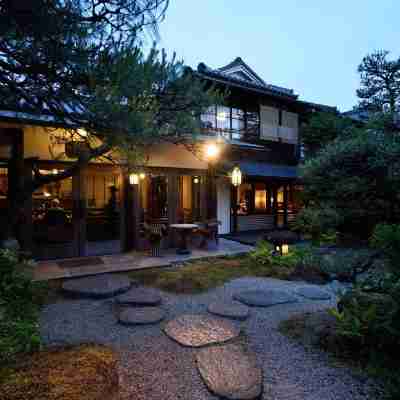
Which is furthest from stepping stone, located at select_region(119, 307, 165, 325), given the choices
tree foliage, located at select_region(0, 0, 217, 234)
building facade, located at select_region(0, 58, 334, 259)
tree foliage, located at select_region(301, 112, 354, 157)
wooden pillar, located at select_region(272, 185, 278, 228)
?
tree foliage, located at select_region(301, 112, 354, 157)

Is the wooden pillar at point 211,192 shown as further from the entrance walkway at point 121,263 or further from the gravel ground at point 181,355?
the gravel ground at point 181,355

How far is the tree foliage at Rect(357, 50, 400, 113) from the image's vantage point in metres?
13.0

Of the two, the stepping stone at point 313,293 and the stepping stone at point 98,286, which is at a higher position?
the stepping stone at point 98,286

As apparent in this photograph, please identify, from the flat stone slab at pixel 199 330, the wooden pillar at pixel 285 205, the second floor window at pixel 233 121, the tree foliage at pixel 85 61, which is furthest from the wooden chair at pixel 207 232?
the wooden pillar at pixel 285 205

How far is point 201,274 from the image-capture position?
241 inches

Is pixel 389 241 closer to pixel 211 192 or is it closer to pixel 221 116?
pixel 211 192

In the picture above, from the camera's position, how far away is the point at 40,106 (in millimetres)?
3445

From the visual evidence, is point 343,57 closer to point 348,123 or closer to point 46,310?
point 348,123

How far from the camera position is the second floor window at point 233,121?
11.2m

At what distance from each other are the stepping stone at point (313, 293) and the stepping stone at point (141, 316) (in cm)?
253

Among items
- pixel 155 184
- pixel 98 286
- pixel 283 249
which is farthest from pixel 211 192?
pixel 98 286

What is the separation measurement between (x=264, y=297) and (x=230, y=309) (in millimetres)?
837

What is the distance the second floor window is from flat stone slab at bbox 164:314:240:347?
8096 mm

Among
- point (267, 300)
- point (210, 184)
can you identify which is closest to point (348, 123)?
point (210, 184)
